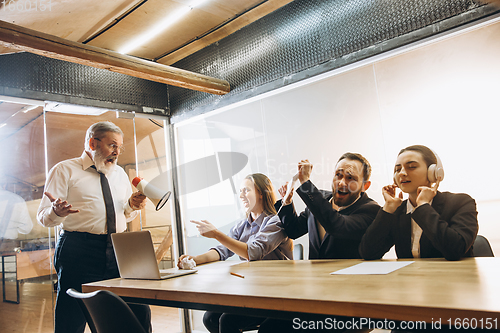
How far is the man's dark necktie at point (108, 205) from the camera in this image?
2.92m

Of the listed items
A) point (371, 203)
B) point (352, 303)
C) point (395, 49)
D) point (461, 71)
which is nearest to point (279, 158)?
point (371, 203)

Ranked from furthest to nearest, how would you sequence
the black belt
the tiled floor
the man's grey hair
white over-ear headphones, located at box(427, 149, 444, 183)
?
the tiled floor < the man's grey hair < the black belt < white over-ear headphones, located at box(427, 149, 444, 183)

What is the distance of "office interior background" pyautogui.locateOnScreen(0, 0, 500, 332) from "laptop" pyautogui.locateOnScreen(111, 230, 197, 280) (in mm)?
1579

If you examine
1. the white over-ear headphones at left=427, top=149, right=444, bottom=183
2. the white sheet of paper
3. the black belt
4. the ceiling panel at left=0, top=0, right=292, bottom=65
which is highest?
the ceiling panel at left=0, top=0, right=292, bottom=65

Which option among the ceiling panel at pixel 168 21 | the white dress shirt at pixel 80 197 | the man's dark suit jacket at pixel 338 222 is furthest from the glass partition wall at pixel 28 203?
the man's dark suit jacket at pixel 338 222

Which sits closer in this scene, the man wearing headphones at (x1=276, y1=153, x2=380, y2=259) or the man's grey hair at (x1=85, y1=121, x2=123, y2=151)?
the man wearing headphones at (x1=276, y1=153, x2=380, y2=259)

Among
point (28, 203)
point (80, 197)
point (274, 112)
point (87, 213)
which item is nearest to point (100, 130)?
point (80, 197)

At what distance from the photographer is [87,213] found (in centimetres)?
285

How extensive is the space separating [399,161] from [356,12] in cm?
130

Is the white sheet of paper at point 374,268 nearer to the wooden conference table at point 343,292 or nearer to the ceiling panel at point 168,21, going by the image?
the wooden conference table at point 343,292

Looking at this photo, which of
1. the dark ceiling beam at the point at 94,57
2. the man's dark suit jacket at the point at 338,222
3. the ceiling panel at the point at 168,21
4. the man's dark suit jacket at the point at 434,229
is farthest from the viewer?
the ceiling panel at the point at 168,21

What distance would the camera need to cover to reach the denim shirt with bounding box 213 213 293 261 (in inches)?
102

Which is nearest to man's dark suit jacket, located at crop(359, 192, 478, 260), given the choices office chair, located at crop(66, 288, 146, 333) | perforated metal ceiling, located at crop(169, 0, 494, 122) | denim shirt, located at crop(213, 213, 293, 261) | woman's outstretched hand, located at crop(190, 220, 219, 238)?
denim shirt, located at crop(213, 213, 293, 261)

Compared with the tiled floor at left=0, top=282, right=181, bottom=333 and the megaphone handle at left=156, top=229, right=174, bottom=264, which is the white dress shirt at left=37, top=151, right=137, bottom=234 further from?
the megaphone handle at left=156, top=229, right=174, bottom=264
